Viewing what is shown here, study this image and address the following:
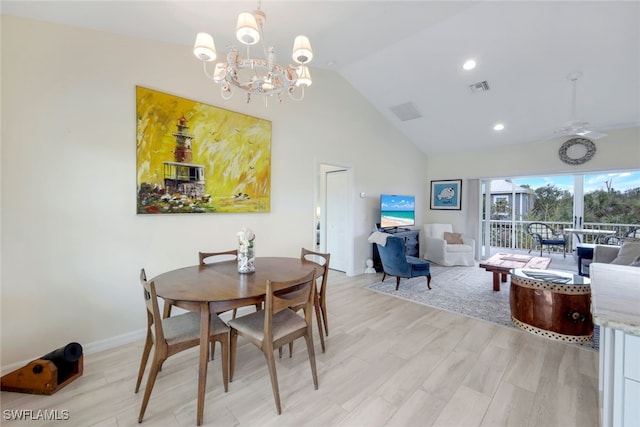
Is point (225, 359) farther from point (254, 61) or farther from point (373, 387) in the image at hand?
point (254, 61)

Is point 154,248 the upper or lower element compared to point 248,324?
upper

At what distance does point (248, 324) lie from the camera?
1.86 metres

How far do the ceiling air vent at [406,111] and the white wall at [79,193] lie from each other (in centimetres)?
315

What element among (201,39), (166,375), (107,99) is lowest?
(166,375)

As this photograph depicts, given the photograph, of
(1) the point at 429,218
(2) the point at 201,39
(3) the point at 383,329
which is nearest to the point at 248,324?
(3) the point at 383,329

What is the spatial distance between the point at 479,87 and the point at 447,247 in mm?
3113

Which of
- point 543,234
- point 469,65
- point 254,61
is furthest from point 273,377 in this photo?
point 543,234

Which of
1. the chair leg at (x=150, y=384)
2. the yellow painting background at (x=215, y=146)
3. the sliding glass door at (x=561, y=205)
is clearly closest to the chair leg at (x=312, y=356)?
the chair leg at (x=150, y=384)

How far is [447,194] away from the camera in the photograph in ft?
21.3

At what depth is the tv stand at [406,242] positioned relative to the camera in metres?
5.11

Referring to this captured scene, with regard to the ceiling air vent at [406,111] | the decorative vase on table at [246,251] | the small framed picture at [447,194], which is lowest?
the decorative vase on table at [246,251]

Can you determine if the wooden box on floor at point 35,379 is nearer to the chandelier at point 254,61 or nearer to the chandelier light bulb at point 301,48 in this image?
the chandelier at point 254,61

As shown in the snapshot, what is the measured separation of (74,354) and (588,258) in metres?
6.27

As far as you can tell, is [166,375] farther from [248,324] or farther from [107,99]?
[107,99]
